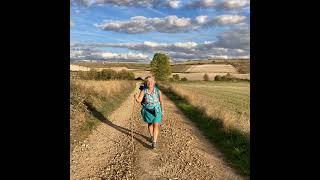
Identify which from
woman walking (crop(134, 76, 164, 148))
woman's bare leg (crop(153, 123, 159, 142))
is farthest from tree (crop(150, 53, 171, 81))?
woman's bare leg (crop(153, 123, 159, 142))

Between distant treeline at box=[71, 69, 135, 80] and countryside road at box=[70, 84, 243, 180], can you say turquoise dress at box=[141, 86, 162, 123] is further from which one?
distant treeline at box=[71, 69, 135, 80]

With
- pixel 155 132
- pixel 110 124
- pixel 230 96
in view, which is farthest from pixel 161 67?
pixel 155 132

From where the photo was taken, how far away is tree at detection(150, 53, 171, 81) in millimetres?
71375

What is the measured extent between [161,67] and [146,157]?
63809 millimetres

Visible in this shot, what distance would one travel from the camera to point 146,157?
29.4 ft

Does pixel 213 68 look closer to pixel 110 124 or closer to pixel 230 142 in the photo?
pixel 110 124

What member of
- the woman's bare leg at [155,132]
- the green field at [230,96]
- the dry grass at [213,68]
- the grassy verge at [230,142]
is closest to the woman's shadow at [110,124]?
the woman's bare leg at [155,132]

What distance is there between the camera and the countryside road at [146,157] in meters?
7.55
